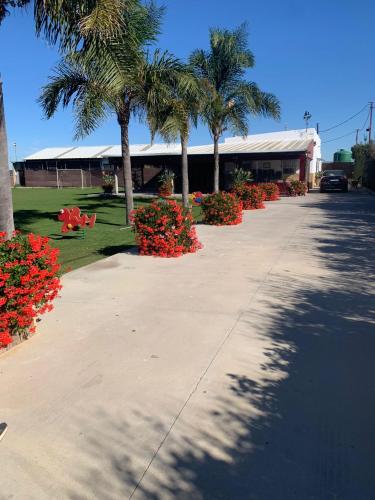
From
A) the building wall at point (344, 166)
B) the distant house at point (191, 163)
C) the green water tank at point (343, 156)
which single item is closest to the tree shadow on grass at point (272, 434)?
the distant house at point (191, 163)

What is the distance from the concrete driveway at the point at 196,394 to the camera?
7.64ft

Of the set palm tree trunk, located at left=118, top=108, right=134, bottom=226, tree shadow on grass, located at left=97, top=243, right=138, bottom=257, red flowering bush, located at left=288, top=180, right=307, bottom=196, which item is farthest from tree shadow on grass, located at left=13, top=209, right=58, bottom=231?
red flowering bush, located at left=288, top=180, right=307, bottom=196

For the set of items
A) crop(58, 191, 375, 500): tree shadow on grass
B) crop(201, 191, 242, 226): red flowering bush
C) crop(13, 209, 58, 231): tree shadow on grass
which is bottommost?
crop(58, 191, 375, 500): tree shadow on grass

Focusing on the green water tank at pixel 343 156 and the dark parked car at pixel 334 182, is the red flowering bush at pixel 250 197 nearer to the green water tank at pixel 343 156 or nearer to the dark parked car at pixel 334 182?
the dark parked car at pixel 334 182

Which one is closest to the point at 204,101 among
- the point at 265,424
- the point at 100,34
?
the point at 100,34

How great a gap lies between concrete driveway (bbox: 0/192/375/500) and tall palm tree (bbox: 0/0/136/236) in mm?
1515

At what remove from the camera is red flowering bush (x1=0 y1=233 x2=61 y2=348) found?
147 inches

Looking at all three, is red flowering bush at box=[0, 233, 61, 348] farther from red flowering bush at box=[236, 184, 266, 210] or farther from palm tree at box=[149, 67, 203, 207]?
red flowering bush at box=[236, 184, 266, 210]

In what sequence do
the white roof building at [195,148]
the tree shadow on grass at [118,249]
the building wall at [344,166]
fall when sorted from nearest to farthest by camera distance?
the tree shadow on grass at [118,249] → the white roof building at [195,148] → the building wall at [344,166]

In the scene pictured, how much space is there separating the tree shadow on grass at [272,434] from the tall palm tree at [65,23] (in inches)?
133

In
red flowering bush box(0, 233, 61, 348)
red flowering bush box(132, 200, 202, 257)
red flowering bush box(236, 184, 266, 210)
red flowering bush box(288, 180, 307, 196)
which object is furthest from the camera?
red flowering bush box(288, 180, 307, 196)

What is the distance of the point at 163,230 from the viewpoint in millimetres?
8266

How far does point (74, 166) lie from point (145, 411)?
4399cm

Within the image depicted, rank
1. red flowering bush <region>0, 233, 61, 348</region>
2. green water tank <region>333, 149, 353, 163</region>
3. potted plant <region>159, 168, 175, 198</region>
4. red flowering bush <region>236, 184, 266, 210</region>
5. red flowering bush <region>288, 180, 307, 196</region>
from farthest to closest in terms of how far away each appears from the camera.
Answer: green water tank <region>333, 149, 353, 163</region> → potted plant <region>159, 168, 175, 198</region> → red flowering bush <region>288, 180, 307, 196</region> → red flowering bush <region>236, 184, 266, 210</region> → red flowering bush <region>0, 233, 61, 348</region>
